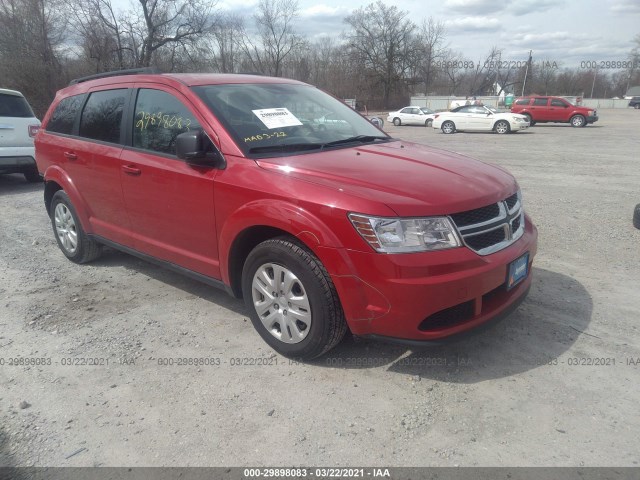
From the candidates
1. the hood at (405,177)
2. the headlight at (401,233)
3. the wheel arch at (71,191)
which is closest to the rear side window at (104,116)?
the wheel arch at (71,191)

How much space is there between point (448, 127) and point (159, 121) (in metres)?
23.5

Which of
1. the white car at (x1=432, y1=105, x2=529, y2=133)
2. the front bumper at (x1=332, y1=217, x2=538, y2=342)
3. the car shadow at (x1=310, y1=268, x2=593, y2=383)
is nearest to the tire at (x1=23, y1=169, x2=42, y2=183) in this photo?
the car shadow at (x1=310, y1=268, x2=593, y2=383)

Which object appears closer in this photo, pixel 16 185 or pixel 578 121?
pixel 16 185

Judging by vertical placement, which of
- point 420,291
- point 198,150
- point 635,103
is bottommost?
point 420,291

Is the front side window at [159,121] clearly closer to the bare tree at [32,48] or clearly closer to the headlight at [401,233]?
the headlight at [401,233]

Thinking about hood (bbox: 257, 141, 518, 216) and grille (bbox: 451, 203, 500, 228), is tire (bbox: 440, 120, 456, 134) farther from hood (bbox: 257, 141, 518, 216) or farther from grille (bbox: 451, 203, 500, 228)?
grille (bbox: 451, 203, 500, 228)

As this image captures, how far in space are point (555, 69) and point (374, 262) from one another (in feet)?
298

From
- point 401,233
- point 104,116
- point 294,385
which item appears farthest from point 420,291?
point 104,116

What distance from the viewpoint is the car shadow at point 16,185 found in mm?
9203

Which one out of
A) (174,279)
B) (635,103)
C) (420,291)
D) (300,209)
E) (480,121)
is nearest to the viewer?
(420,291)

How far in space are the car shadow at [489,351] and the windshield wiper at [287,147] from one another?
56.0 inches

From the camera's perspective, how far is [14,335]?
11.8 feet

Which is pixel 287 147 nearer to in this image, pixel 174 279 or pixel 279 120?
pixel 279 120

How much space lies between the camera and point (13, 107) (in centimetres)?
904
